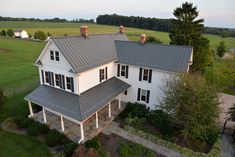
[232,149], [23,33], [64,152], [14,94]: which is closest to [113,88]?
[64,152]

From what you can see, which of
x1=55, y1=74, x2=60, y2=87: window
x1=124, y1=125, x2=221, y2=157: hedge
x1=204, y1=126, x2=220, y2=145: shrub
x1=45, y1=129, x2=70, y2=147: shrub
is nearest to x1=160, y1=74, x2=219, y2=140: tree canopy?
x1=204, y1=126, x2=220, y2=145: shrub

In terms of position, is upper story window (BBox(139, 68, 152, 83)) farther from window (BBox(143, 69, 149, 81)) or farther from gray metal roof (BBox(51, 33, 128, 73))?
gray metal roof (BBox(51, 33, 128, 73))

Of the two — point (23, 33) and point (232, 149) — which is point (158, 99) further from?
point (23, 33)

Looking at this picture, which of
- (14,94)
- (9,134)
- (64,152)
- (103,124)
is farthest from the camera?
(14,94)

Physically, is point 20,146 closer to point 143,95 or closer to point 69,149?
point 69,149

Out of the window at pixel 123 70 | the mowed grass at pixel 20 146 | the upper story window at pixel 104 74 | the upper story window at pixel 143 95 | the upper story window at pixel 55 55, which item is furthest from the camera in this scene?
the window at pixel 123 70

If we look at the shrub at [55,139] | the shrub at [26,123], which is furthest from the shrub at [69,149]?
the shrub at [26,123]

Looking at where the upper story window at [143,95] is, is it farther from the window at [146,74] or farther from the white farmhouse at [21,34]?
the white farmhouse at [21,34]
